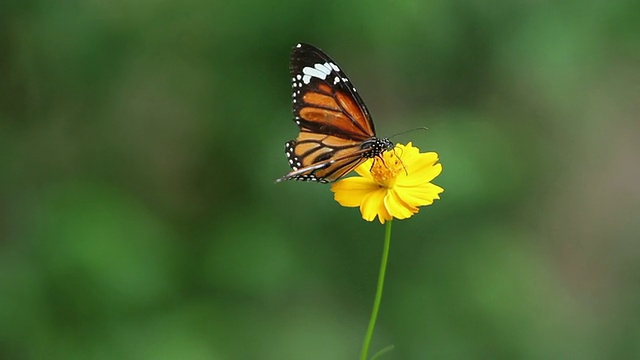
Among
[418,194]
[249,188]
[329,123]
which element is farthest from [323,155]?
[249,188]

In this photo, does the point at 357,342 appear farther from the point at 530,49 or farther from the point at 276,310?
the point at 530,49

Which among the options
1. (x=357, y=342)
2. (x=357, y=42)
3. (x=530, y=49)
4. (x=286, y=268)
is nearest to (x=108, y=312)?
(x=286, y=268)

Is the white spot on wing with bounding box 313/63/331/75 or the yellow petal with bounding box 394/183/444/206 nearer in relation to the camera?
the yellow petal with bounding box 394/183/444/206

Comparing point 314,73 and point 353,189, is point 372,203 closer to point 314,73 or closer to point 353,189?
point 353,189

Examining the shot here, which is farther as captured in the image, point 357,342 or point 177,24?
point 357,342

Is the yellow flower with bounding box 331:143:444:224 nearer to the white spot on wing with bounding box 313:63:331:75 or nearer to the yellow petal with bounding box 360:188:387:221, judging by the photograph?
the yellow petal with bounding box 360:188:387:221

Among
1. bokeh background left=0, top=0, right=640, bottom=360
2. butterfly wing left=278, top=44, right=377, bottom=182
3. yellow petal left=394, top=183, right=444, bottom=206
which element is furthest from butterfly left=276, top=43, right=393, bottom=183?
bokeh background left=0, top=0, right=640, bottom=360

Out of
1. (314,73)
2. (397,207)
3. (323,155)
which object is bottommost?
(397,207)
